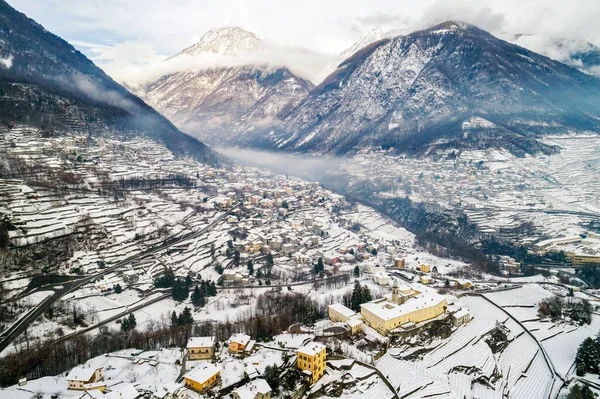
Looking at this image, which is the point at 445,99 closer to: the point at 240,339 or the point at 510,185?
the point at 510,185

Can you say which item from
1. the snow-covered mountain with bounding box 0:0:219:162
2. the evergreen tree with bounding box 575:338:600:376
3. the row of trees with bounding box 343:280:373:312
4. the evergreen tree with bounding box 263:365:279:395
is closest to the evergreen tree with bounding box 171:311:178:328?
the evergreen tree with bounding box 263:365:279:395

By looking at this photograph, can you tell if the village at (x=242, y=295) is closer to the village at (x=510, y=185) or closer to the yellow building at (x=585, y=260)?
the yellow building at (x=585, y=260)

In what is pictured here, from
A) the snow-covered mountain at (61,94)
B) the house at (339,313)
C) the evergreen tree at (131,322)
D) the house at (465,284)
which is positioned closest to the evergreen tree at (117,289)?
the evergreen tree at (131,322)

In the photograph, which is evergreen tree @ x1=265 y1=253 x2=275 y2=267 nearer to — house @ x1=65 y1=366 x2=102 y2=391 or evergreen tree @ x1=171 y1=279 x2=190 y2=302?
evergreen tree @ x1=171 y1=279 x2=190 y2=302

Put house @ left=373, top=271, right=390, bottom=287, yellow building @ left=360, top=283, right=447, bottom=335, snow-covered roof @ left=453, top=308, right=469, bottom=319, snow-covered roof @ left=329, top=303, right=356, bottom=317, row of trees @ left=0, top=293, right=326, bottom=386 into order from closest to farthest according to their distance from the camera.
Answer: row of trees @ left=0, top=293, right=326, bottom=386
yellow building @ left=360, top=283, right=447, bottom=335
snow-covered roof @ left=329, top=303, right=356, bottom=317
snow-covered roof @ left=453, top=308, right=469, bottom=319
house @ left=373, top=271, right=390, bottom=287

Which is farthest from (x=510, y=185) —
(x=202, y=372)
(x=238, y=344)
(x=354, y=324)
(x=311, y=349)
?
(x=202, y=372)

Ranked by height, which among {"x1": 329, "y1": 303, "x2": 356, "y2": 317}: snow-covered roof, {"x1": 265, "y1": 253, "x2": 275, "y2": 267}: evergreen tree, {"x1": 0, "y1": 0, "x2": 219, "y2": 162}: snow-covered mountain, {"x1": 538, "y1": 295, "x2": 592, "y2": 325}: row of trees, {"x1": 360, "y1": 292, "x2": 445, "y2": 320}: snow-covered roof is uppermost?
{"x1": 0, "y1": 0, "x2": 219, "y2": 162}: snow-covered mountain
